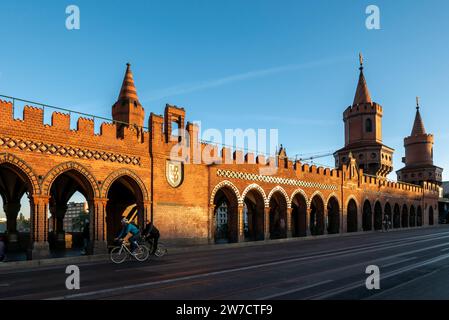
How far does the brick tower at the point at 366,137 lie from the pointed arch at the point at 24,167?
44440 millimetres

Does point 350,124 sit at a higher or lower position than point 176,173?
higher

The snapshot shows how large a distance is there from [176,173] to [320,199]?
18.2 meters

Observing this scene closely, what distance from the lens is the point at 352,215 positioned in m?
44.2

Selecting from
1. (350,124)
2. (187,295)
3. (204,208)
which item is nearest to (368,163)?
(350,124)

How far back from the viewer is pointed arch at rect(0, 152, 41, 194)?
54.2ft

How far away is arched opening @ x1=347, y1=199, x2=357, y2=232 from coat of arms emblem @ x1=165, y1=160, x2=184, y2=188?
25.2 meters

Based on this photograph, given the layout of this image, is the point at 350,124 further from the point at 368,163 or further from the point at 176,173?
the point at 176,173

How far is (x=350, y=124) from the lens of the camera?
58375 mm

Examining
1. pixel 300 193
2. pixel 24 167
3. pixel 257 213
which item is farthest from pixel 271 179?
pixel 24 167

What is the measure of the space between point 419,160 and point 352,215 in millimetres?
34871

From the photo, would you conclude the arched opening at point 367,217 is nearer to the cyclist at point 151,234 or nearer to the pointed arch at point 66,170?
the cyclist at point 151,234

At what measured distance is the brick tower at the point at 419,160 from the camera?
2796 inches

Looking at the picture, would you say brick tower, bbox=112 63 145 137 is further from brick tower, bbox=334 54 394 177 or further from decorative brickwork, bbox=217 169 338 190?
brick tower, bbox=334 54 394 177

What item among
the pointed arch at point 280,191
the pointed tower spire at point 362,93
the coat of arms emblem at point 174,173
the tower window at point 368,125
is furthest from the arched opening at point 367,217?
the coat of arms emblem at point 174,173
